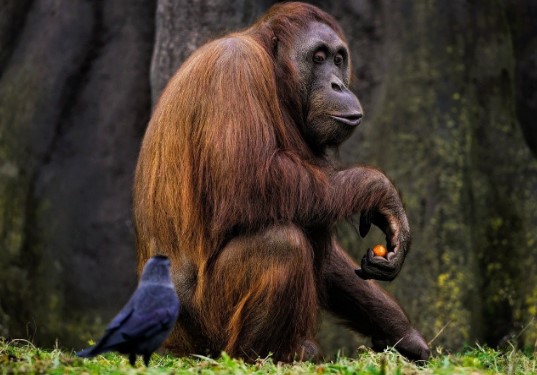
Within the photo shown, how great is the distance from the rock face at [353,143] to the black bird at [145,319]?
10.1 ft

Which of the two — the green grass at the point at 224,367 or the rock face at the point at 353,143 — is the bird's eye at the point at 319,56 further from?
the rock face at the point at 353,143

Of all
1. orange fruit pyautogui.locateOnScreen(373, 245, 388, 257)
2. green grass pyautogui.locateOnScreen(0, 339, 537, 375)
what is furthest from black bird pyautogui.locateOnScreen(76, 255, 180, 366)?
orange fruit pyautogui.locateOnScreen(373, 245, 388, 257)

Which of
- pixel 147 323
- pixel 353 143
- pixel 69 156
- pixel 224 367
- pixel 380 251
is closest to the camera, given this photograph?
pixel 147 323

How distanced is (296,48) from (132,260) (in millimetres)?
3362

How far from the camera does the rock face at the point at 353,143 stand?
277 inches

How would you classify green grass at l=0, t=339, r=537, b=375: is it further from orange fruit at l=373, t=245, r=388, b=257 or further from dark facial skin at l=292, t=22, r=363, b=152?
dark facial skin at l=292, t=22, r=363, b=152

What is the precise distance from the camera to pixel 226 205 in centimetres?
452

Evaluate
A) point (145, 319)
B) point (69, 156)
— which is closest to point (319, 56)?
point (145, 319)

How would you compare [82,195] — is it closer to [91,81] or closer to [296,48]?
[91,81]

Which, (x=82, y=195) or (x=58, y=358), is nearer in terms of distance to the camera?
(x=58, y=358)

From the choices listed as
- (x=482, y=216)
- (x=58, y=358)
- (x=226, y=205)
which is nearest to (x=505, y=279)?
(x=482, y=216)

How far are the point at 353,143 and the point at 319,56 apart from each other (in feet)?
7.63

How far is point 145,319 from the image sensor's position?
11.6 ft

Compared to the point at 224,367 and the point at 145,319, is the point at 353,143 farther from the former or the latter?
the point at 145,319
